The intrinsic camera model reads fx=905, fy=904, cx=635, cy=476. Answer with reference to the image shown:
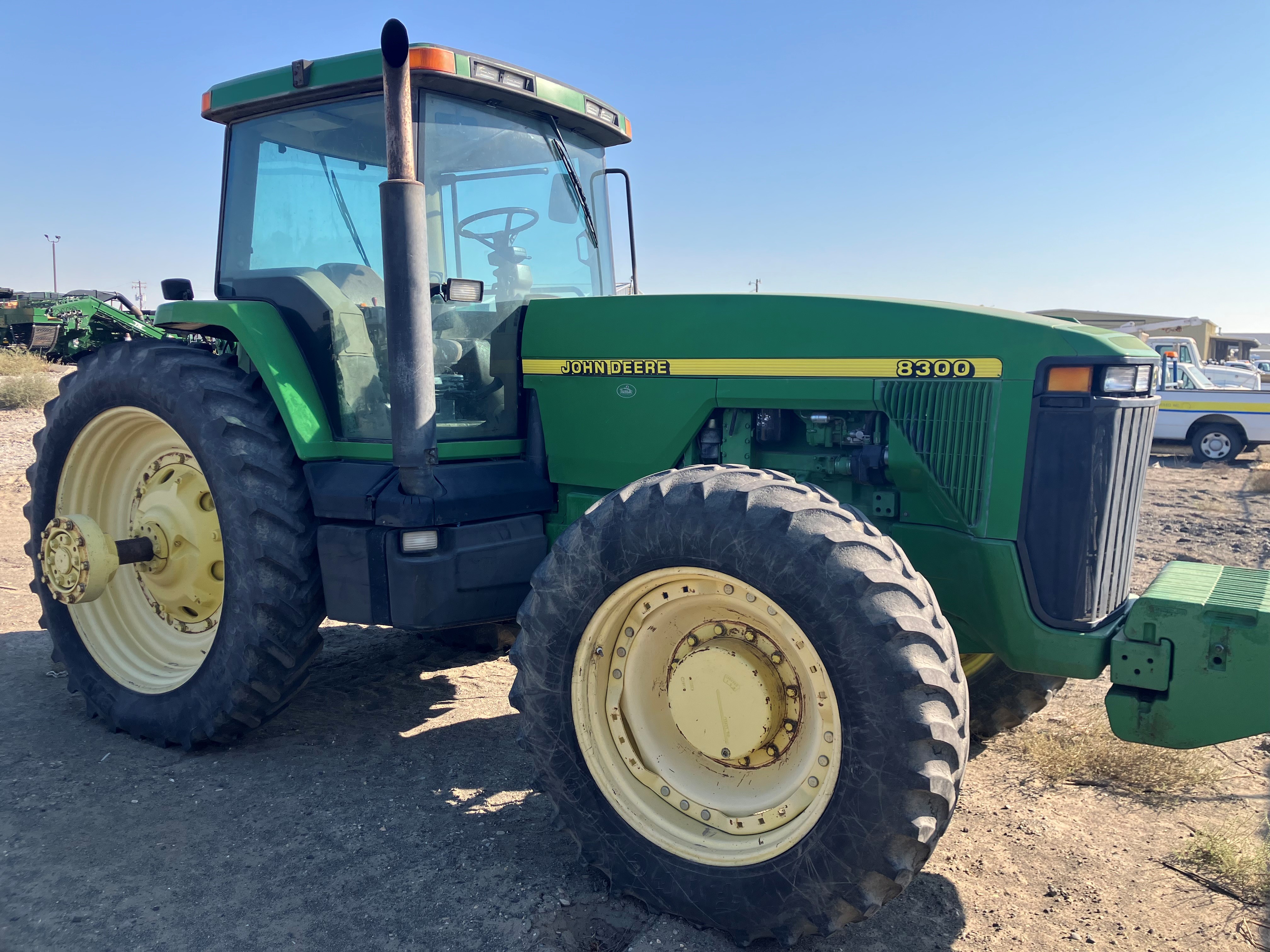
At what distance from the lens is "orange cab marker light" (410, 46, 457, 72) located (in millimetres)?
3447

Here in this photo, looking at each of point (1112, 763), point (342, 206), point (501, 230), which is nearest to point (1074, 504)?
point (1112, 763)

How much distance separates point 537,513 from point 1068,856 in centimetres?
231

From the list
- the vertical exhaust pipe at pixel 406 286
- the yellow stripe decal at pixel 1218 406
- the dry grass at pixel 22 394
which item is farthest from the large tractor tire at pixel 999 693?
the dry grass at pixel 22 394

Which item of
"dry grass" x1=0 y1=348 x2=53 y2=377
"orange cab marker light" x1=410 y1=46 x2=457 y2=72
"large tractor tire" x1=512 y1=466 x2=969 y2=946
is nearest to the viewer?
"large tractor tire" x1=512 y1=466 x2=969 y2=946

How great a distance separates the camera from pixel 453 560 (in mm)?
3465

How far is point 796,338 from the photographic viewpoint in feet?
10.4

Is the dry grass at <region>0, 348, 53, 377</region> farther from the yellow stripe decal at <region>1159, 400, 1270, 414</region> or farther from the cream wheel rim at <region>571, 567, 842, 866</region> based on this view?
the yellow stripe decal at <region>1159, 400, 1270, 414</region>

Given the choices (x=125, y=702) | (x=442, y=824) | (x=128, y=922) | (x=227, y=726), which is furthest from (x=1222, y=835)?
(x=125, y=702)

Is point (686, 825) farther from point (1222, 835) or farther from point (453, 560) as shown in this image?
point (1222, 835)

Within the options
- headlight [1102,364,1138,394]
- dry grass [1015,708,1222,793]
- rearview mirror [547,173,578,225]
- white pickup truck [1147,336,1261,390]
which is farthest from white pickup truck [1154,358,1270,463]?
headlight [1102,364,1138,394]

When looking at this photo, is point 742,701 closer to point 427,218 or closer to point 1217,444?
point 427,218

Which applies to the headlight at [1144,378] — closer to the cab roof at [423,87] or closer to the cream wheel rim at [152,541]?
the cab roof at [423,87]

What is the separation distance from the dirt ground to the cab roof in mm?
2735

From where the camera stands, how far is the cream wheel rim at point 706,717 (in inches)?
99.2
